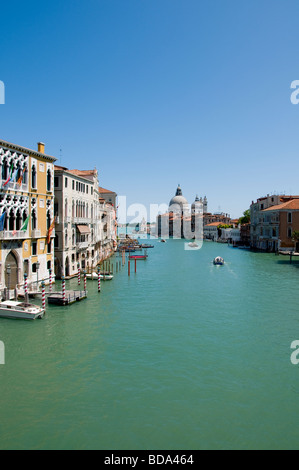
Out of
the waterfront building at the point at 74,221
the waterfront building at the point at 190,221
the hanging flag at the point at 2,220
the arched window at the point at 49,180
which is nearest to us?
the hanging flag at the point at 2,220

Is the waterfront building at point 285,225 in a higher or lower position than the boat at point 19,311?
higher

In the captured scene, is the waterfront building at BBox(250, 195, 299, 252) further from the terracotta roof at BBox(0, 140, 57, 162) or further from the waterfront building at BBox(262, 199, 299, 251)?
the terracotta roof at BBox(0, 140, 57, 162)

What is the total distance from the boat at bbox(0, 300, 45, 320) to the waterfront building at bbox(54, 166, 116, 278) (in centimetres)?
888

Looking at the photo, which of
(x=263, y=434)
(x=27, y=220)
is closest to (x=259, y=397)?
(x=263, y=434)

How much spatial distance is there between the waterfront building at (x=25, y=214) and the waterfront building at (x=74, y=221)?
7.41 feet

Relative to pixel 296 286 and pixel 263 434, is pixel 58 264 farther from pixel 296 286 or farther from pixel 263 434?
pixel 263 434

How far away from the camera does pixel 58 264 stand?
91.8 ft

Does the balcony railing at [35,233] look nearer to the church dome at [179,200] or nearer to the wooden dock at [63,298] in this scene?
the wooden dock at [63,298]

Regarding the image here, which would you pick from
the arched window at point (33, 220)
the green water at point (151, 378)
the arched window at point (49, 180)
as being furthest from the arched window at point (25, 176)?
the green water at point (151, 378)

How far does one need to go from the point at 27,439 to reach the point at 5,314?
32.7 feet

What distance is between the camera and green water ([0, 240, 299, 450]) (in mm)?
8445

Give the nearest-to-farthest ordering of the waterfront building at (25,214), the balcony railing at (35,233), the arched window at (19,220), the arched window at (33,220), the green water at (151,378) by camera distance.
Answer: the green water at (151,378) < the waterfront building at (25,214) < the arched window at (19,220) < the balcony railing at (35,233) < the arched window at (33,220)

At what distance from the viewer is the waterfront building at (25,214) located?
1975cm

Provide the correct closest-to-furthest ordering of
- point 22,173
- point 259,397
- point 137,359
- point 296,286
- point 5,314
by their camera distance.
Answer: point 259,397
point 137,359
point 5,314
point 22,173
point 296,286
